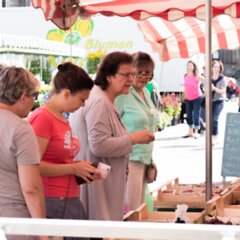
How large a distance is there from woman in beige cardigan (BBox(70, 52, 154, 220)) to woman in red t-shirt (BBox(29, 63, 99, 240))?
0.37 metres

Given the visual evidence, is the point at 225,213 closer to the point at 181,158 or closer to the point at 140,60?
the point at 140,60

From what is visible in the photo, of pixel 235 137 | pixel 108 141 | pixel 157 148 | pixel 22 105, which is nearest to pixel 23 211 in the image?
pixel 22 105

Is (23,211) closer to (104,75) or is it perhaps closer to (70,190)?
(70,190)

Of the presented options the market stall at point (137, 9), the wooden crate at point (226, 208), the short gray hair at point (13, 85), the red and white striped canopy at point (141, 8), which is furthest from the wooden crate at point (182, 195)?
the short gray hair at point (13, 85)

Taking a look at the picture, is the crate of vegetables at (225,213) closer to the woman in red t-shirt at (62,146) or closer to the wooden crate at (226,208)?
the wooden crate at (226,208)

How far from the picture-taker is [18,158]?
271 cm

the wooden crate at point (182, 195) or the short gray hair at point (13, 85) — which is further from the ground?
the short gray hair at point (13, 85)

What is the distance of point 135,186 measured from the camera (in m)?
4.75

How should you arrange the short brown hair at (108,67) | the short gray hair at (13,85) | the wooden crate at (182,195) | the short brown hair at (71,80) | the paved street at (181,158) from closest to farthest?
the short gray hair at (13,85) < the short brown hair at (71,80) < the short brown hair at (108,67) < the wooden crate at (182,195) < the paved street at (181,158)

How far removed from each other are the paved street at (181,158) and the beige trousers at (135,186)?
3934 mm

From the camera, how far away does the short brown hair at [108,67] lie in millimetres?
3787

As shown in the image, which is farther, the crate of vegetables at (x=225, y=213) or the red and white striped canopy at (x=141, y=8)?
the red and white striped canopy at (x=141, y=8)

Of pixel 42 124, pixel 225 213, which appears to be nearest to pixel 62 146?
pixel 42 124

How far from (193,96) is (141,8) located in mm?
8974
